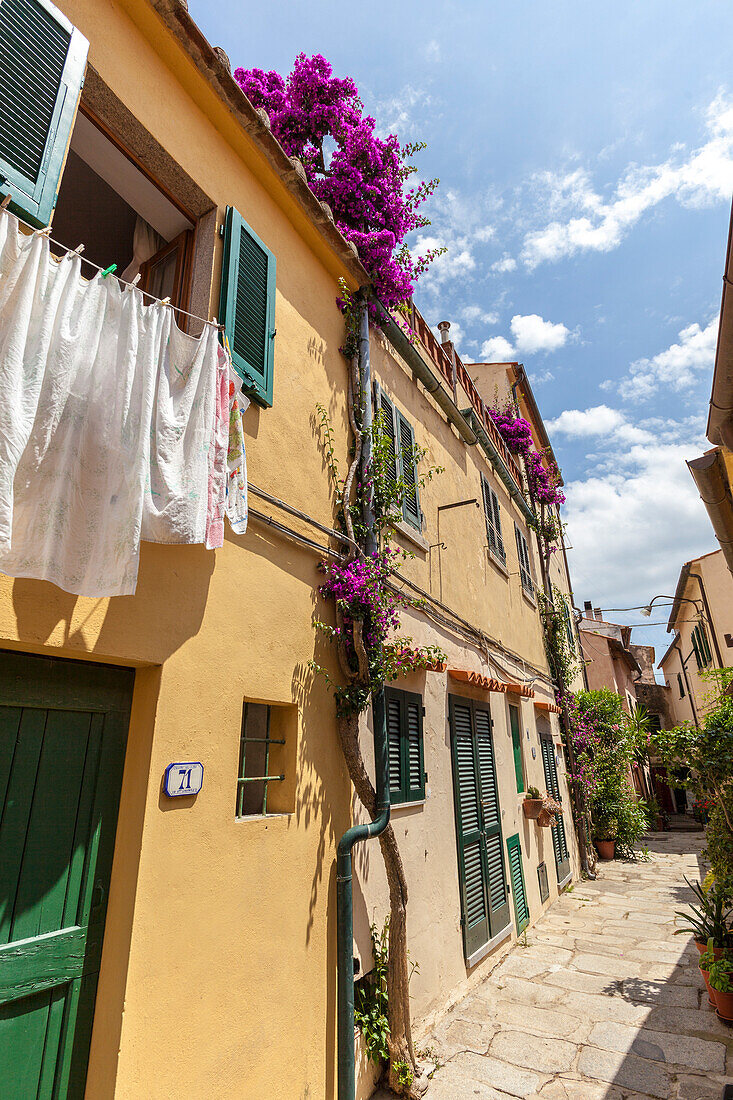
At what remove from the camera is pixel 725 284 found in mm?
4441

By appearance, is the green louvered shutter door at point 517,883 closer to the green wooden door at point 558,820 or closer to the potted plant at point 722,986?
the potted plant at point 722,986

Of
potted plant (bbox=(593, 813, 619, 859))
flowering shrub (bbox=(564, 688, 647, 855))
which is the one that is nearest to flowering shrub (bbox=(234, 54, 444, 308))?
flowering shrub (bbox=(564, 688, 647, 855))

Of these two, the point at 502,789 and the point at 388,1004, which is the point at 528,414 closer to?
the point at 502,789

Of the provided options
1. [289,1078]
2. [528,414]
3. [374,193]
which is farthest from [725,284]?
[528,414]

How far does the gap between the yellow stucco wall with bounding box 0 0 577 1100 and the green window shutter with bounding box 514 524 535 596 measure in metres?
7.25

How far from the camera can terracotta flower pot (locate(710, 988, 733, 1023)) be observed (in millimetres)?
5172

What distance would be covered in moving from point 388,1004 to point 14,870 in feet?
10.6

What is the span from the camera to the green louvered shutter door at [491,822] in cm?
686

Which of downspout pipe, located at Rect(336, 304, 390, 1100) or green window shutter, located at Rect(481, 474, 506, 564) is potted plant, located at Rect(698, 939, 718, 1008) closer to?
downspout pipe, located at Rect(336, 304, 390, 1100)

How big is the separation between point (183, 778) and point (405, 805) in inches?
109

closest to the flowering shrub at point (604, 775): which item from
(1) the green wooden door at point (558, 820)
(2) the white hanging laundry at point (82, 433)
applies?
(1) the green wooden door at point (558, 820)

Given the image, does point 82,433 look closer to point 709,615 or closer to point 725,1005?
point 725,1005

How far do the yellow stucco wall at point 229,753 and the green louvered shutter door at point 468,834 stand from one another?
45 cm

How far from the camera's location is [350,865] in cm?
399
